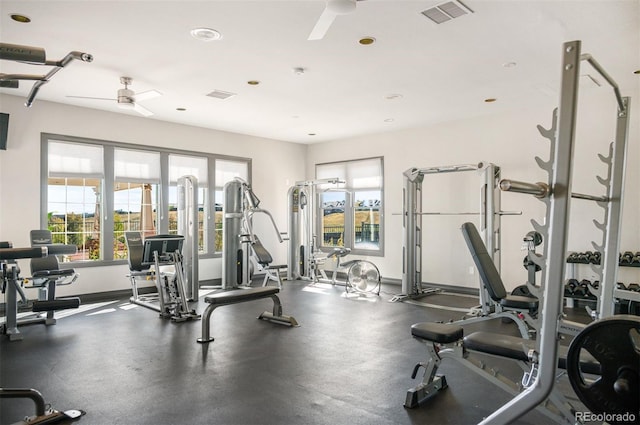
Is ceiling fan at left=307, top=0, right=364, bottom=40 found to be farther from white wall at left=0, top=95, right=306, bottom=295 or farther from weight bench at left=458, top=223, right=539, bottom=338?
white wall at left=0, top=95, right=306, bottom=295

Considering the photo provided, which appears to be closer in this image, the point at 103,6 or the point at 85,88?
the point at 103,6

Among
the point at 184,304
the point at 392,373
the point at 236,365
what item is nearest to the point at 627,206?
the point at 392,373

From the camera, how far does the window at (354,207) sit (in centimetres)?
776

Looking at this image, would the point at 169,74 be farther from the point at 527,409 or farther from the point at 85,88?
the point at 527,409

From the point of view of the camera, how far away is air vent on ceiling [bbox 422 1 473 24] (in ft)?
9.99

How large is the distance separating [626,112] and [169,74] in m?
4.15

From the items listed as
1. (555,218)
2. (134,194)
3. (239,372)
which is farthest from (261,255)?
(555,218)

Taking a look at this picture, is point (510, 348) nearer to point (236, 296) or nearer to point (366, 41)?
point (236, 296)

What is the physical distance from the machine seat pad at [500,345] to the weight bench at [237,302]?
237 centimetres

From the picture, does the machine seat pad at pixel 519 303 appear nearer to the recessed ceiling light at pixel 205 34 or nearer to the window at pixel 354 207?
the recessed ceiling light at pixel 205 34

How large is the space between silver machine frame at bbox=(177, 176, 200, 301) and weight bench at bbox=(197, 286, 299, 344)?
154 centimetres

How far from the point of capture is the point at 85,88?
4.98 meters

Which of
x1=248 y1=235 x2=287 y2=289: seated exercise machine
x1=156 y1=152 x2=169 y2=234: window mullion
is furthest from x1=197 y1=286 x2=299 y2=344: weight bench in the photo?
x1=156 y1=152 x2=169 y2=234: window mullion

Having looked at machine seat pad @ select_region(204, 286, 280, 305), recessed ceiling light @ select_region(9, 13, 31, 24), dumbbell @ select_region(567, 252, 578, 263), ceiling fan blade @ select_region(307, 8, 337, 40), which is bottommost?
machine seat pad @ select_region(204, 286, 280, 305)
